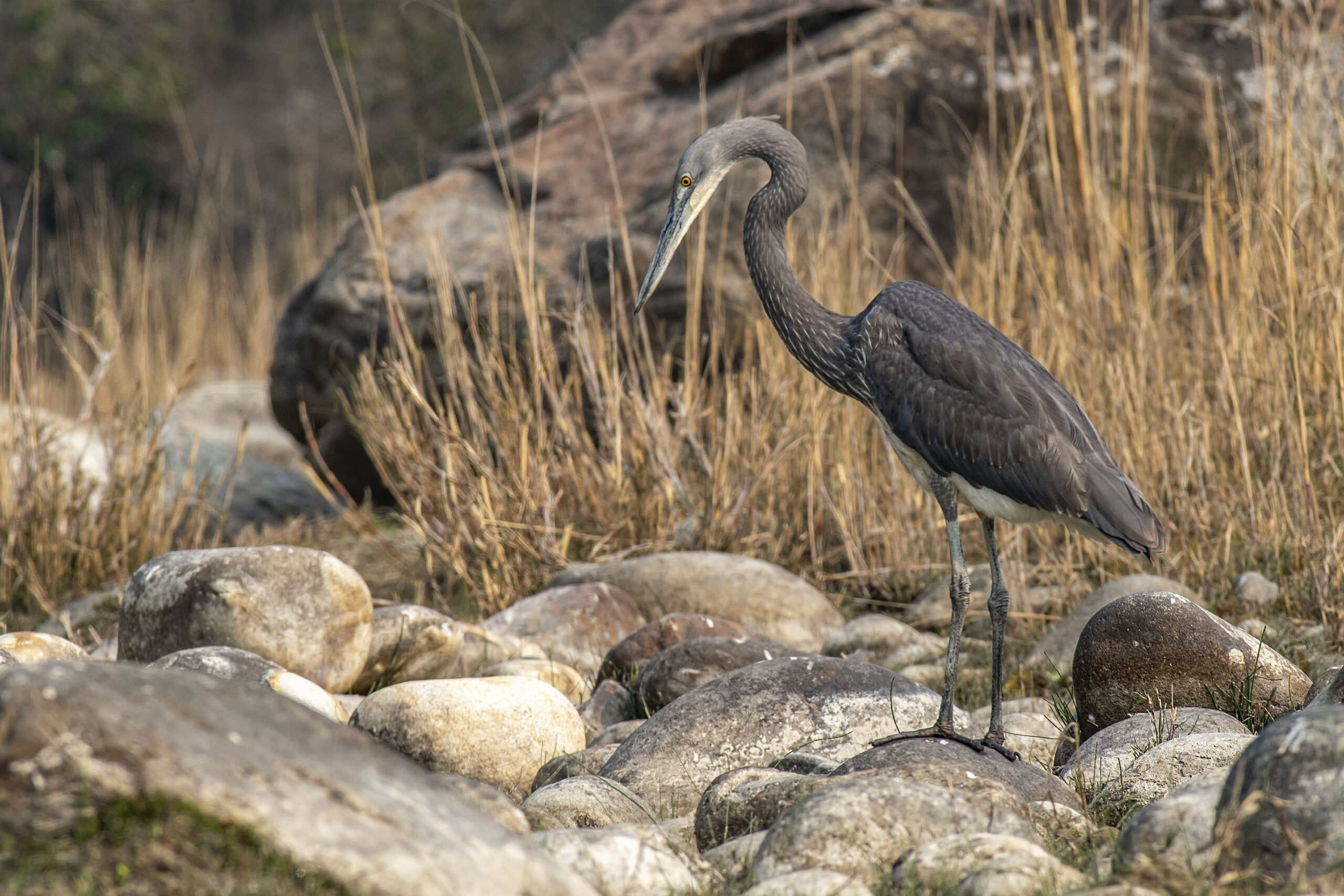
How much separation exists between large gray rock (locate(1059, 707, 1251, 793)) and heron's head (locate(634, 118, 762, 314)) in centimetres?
178

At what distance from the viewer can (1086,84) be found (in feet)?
17.1

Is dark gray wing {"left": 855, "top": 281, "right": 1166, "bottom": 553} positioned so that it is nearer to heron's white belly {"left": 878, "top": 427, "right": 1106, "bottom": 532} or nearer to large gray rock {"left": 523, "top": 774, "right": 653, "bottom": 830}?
heron's white belly {"left": 878, "top": 427, "right": 1106, "bottom": 532}

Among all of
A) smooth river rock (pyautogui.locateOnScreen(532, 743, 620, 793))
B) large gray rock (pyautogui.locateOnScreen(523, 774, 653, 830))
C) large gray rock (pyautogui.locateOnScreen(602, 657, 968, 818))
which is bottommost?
smooth river rock (pyautogui.locateOnScreen(532, 743, 620, 793))

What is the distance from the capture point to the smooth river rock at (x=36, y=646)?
3537 millimetres

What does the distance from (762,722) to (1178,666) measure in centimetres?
113

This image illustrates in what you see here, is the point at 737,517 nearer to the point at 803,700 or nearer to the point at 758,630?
the point at 758,630

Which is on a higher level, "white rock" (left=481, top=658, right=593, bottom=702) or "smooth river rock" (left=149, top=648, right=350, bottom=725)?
"smooth river rock" (left=149, top=648, right=350, bottom=725)

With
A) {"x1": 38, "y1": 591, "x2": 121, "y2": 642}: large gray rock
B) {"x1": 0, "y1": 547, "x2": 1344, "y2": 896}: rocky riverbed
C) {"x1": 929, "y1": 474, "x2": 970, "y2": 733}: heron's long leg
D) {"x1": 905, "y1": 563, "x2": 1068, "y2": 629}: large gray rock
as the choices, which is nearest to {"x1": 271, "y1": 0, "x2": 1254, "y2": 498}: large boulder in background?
{"x1": 905, "y1": 563, "x2": 1068, "y2": 629}: large gray rock

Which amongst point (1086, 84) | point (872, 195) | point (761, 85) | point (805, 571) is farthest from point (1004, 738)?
point (761, 85)

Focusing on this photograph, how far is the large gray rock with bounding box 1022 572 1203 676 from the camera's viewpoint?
4105 mm

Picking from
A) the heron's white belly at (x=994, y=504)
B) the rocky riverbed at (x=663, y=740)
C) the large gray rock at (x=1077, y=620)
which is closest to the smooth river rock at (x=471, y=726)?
the rocky riverbed at (x=663, y=740)

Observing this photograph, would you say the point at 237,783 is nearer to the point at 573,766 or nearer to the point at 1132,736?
the point at 573,766

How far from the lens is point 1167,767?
2.72 metres

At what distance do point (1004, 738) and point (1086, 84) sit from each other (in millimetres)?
3078
